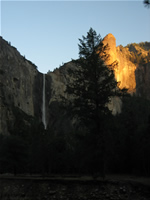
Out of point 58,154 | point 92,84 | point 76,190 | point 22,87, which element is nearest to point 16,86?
point 22,87

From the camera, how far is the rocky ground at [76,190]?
44.0 ft

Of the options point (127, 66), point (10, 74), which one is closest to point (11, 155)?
point (10, 74)

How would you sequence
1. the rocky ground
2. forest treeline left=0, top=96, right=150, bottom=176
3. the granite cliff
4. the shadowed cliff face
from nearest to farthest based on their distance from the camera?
the rocky ground, forest treeline left=0, top=96, right=150, bottom=176, the shadowed cliff face, the granite cliff

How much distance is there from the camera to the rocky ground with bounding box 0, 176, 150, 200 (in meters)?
13.4

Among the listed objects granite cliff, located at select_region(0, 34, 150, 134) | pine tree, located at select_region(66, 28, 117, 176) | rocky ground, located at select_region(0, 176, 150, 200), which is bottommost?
rocky ground, located at select_region(0, 176, 150, 200)

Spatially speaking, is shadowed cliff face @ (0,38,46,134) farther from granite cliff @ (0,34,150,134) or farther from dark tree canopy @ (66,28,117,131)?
dark tree canopy @ (66,28,117,131)

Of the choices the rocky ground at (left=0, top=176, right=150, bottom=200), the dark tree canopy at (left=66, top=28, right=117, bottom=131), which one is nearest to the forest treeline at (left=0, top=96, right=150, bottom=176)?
the dark tree canopy at (left=66, top=28, right=117, bottom=131)

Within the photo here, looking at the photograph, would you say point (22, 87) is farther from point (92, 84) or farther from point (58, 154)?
point (92, 84)

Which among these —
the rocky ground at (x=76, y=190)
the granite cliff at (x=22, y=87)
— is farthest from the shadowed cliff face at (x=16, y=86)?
the rocky ground at (x=76, y=190)

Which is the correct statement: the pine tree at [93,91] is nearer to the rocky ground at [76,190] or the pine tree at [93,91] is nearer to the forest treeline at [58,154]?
the rocky ground at [76,190]

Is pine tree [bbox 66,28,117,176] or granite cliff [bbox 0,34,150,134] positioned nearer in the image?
pine tree [bbox 66,28,117,176]

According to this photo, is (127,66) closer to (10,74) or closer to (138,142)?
(10,74)

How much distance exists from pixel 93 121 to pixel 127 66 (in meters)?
139

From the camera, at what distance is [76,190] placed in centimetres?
1372
